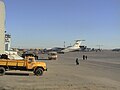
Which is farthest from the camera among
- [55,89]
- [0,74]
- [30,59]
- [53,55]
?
[53,55]

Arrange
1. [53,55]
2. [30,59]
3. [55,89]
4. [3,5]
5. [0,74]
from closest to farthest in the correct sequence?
[55,89], [0,74], [30,59], [3,5], [53,55]

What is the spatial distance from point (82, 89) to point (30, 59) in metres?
11.8

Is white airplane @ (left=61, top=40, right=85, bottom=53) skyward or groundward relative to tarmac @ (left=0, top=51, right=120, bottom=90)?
skyward

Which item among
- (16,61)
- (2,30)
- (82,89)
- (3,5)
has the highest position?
(3,5)

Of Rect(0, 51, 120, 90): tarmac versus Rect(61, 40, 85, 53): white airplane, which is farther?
Rect(61, 40, 85, 53): white airplane

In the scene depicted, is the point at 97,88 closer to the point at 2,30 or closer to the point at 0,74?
the point at 0,74

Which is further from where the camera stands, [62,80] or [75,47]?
[75,47]

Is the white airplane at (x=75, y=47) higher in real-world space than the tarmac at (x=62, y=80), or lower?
higher

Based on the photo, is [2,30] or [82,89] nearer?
[82,89]

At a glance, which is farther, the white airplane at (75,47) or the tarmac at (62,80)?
Answer: the white airplane at (75,47)

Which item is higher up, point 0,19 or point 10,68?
point 0,19

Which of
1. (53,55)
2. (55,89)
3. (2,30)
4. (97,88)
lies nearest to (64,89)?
(55,89)

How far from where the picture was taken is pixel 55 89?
17.7 m

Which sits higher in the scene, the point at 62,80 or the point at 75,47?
the point at 75,47
